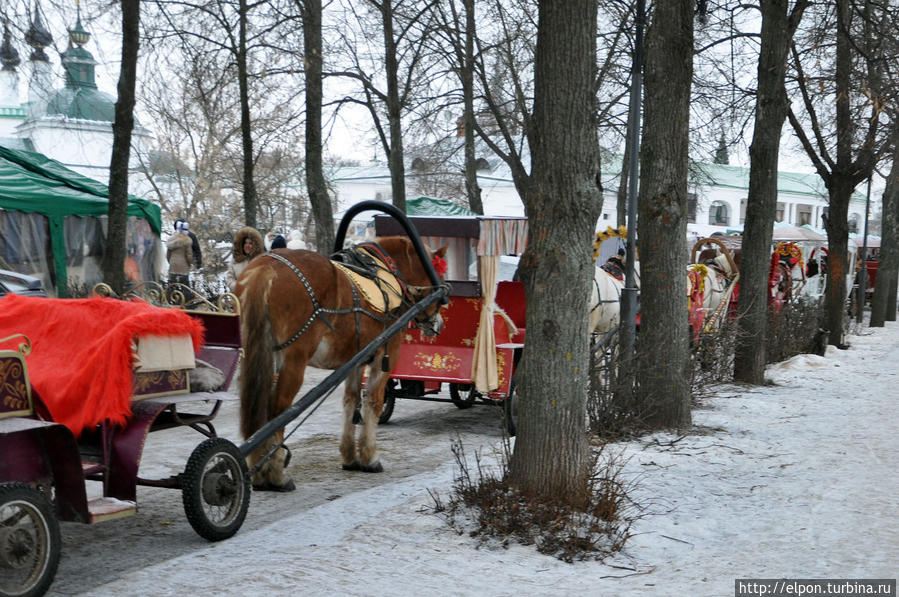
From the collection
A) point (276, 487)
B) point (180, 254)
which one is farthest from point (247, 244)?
point (276, 487)

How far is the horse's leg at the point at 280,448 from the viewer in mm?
6754

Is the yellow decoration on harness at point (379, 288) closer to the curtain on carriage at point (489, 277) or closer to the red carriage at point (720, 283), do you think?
the curtain on carriage at point (489, 277)

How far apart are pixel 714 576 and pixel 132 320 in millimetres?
3543

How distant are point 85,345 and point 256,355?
1.62m

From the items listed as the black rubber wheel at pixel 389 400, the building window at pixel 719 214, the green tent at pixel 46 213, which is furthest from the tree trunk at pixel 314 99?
the building window at pixel 719 214

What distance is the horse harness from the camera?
699 centimetres

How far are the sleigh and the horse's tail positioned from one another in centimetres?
42

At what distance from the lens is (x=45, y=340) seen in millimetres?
5328

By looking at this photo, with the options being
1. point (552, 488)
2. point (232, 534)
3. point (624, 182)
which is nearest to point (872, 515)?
point (552, 488)

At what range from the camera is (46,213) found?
1650cm

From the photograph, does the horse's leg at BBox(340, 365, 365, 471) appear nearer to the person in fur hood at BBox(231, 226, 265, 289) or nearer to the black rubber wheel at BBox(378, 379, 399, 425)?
the black rubber wheel at BBox(378, 379, 399, 425)

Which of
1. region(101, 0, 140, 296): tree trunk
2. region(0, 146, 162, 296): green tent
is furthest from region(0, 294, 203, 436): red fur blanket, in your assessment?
region(0, 146, 162, 296): green tent

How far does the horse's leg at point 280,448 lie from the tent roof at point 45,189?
1087 cm

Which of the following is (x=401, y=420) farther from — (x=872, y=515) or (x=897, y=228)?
(x=897, y=228)
